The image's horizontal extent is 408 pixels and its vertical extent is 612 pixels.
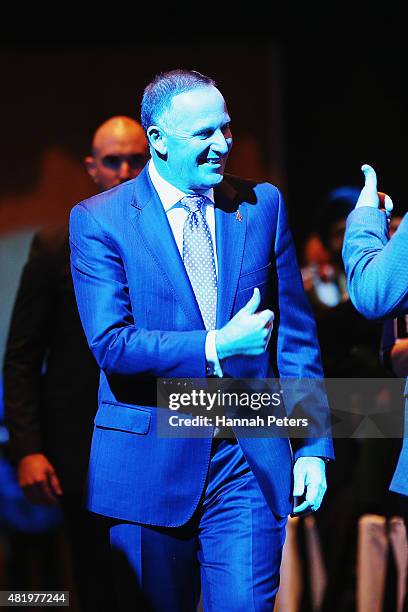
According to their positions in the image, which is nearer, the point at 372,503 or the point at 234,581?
the point at 234,581

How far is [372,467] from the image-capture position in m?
4.04

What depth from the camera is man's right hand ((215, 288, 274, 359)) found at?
7.66 feet

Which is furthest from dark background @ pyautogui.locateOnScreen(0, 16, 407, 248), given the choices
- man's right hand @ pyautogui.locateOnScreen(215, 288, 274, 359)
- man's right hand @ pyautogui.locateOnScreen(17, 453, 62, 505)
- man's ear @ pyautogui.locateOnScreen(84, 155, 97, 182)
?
man's right hand @ pyautogui.locateOnScreen(215, 288, 274, 359)

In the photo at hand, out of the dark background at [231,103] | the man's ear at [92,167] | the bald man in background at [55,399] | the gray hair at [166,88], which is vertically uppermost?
the dark background at [231,103]

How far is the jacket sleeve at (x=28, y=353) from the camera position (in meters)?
3.53

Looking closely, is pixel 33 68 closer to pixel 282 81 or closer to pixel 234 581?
pixel 282 81

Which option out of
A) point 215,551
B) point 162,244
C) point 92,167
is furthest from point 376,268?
point 92,167

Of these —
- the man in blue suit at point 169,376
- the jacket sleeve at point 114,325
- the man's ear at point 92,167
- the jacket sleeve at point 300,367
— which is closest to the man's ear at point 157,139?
the man in blue suit at point 169,376

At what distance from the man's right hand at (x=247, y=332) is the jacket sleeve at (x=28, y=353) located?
50.5 inches

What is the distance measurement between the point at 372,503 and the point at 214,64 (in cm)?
317

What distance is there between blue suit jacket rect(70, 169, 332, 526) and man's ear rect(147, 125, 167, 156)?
103 mm

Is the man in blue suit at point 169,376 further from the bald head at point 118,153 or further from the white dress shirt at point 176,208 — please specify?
the bald head at point 118,153

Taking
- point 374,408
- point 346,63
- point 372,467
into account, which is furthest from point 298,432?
point 346,63

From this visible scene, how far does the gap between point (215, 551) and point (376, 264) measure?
0.77 meters
